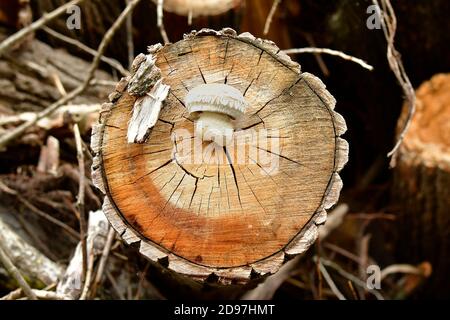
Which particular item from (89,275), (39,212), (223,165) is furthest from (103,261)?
(223,165)

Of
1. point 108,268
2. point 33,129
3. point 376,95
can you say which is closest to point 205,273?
point 108,268

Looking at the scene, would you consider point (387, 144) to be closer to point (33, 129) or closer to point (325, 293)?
point (325, 293)

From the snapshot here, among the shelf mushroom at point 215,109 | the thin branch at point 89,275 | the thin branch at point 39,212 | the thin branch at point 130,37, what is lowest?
the thin branch at point 89,275

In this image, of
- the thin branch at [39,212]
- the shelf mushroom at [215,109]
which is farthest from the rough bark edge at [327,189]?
the thin branch at [39,212]

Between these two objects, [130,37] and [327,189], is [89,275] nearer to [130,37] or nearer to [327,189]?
[327,189]

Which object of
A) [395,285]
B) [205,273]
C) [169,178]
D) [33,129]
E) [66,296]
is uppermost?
[33,129]

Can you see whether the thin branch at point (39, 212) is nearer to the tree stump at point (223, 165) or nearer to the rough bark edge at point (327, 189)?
the tree stump at point (223, 165)
